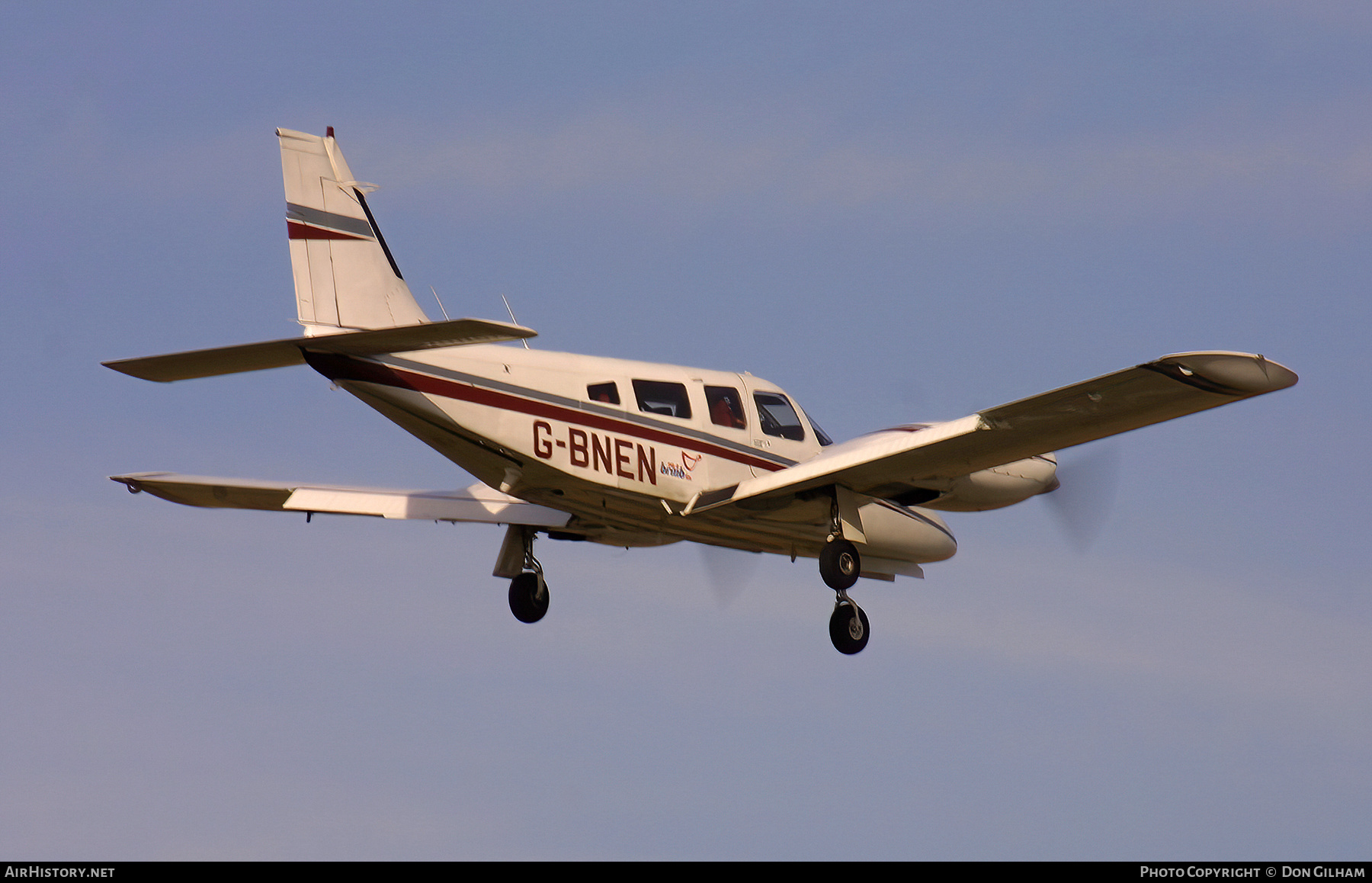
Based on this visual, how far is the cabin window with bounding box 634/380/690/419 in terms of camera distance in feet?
62.3

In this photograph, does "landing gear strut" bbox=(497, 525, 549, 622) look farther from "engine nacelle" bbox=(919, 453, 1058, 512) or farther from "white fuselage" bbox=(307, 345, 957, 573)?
"engine nacelle" bbox=(919, 453, 1058, 512)

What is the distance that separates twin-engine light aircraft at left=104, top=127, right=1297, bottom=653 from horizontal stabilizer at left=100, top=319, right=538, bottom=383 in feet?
0.08

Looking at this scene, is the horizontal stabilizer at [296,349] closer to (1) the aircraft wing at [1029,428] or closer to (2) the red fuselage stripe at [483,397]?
(2) the red fuselage stripe at [483,397]

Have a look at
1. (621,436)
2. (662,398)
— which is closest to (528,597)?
(621,436)

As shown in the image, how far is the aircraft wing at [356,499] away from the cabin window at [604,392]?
8.17 ft

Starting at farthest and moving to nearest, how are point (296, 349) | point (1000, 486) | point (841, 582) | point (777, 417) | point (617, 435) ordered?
point (1000, 486) < point (777, 417) < point (841, 582) < point (617, 435) < point (296, 349)

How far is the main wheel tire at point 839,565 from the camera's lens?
1919 cm

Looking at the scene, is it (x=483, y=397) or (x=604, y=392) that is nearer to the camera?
(x=483, y=397)

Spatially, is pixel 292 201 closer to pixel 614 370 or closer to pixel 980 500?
pixel 614 370

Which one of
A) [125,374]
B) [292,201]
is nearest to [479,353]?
[292,201]

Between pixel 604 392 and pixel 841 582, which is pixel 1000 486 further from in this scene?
pixel 604 392

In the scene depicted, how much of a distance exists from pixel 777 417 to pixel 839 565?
7.54 feet

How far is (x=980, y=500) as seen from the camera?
21594 mm

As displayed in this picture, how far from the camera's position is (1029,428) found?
1773cm
